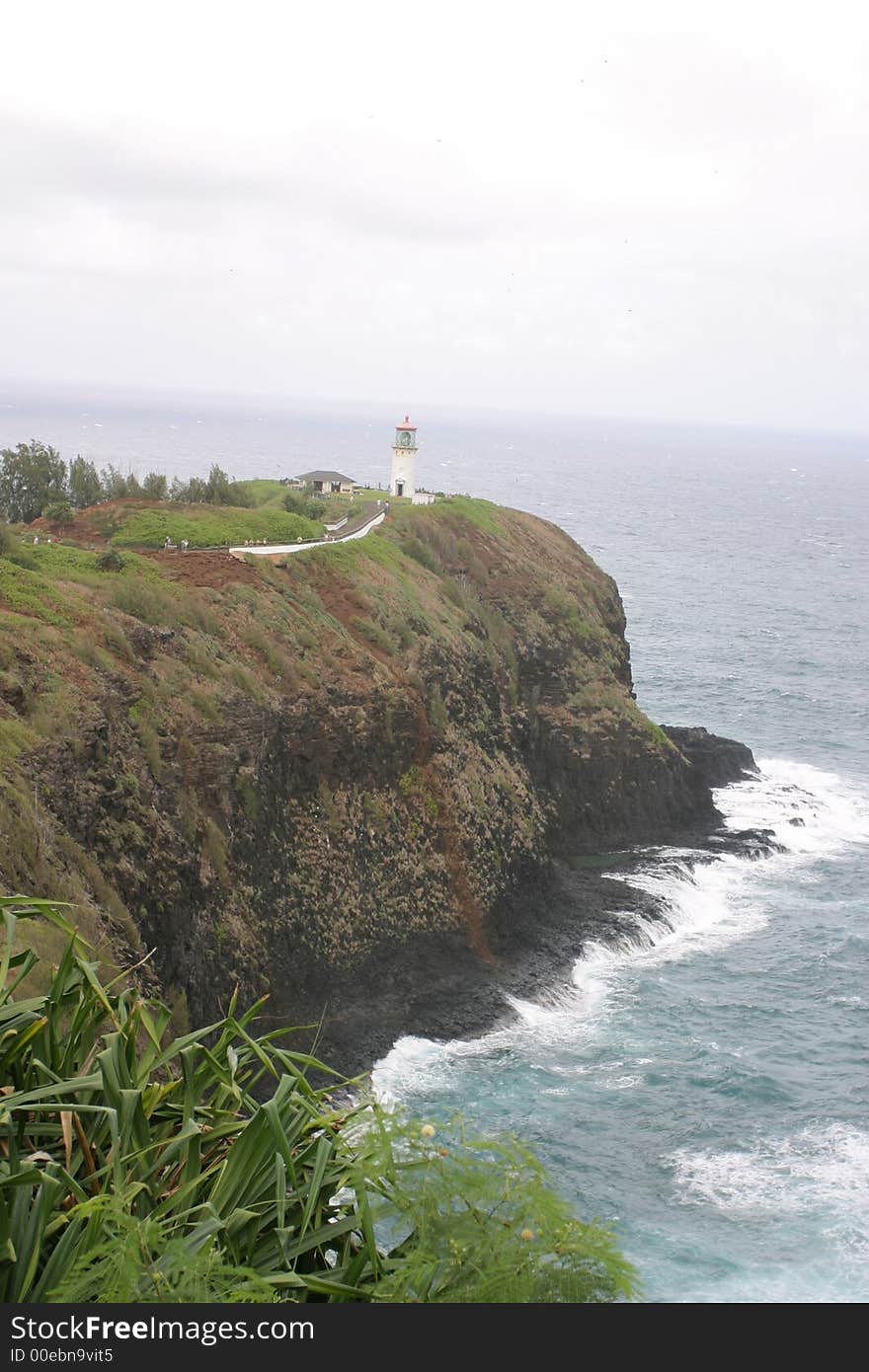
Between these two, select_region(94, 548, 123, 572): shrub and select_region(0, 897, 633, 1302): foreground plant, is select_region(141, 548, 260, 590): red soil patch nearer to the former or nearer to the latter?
select_region(94, 548, 123, 572): shrub

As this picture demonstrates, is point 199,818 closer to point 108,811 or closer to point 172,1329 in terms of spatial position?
point 108,811

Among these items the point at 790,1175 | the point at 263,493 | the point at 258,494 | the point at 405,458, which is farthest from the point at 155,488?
the point at 790,1175

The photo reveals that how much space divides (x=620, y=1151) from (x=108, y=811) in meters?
14.6

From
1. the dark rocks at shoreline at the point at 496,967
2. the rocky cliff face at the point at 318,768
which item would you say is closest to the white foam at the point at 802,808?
the rocky cliff face at the point at 318,768

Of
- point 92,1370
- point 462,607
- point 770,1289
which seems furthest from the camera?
point 462,607

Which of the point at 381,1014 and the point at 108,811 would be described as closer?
the point at 108,811

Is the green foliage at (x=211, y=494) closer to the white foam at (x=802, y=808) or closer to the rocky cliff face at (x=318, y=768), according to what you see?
the rocky cliff face at (x=318, y=768)

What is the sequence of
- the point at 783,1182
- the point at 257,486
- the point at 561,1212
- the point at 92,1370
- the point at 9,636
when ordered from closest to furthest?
the point at 92,1370
the point at 561,1212
the point at 783,1182
the point at 9,636
the point at 257,486

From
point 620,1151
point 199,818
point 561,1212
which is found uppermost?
point 561,1212

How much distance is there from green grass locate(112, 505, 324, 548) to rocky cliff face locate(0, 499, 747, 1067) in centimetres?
283

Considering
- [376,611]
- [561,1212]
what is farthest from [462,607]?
[561,1212]

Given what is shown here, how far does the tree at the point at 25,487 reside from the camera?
5619 centimetres

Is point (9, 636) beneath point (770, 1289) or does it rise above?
above

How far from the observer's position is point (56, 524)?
48656mm
